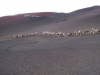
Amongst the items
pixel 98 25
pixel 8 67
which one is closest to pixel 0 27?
pixel 98 25

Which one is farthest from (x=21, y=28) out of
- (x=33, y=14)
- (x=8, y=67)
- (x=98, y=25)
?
(x=8, y=67)

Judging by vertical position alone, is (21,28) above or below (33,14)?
below

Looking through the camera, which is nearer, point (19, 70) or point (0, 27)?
point (19, 70)

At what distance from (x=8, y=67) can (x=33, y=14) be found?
114 feet

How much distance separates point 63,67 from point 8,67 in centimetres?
207

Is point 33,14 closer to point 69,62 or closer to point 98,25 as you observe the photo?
point 98,25

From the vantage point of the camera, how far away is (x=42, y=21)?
3553 centimetres

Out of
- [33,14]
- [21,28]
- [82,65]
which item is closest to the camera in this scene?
[82,65]

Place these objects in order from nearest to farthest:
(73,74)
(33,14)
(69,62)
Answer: (73,74) < (69,62) < (33,14)

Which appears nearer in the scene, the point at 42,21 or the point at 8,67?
the point at 8,67

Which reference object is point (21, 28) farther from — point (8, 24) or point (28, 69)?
point (28, 69)

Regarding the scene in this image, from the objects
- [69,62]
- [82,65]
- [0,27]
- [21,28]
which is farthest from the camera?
[0,27]

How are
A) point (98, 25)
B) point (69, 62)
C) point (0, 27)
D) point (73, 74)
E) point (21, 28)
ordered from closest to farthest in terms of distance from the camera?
point (73, 74), point (69, 62), point (98, 25), point (21, 28), point (0, 27)

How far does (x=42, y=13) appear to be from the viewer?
1660 inches
